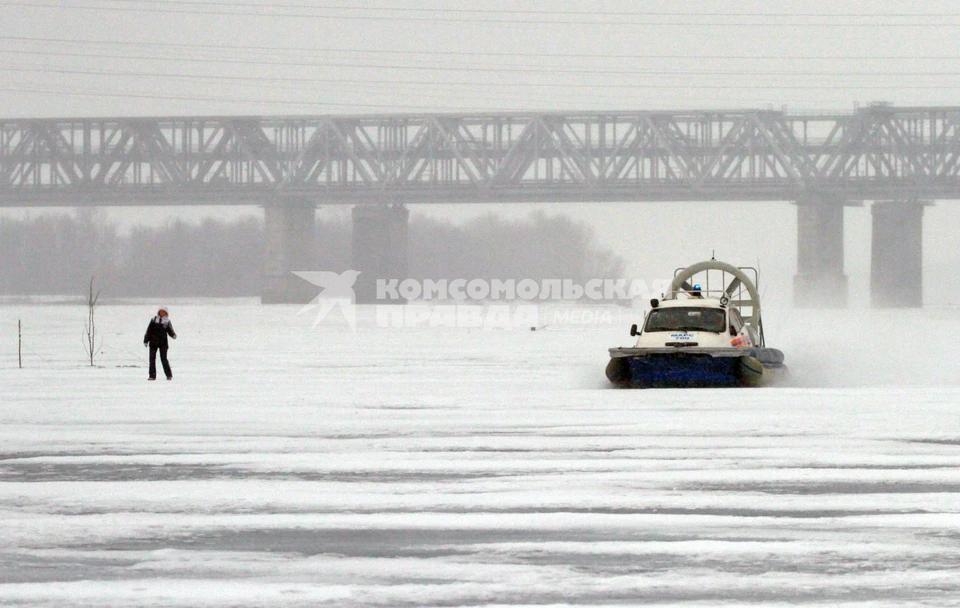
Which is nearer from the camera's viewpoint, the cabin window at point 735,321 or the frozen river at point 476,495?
the frozen river at point 476,495

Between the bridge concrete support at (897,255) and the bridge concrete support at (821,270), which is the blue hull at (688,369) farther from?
the bridge concrete support at (897,255)

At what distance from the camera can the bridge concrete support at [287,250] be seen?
119 metres

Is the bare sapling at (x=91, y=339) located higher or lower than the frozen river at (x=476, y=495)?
higher

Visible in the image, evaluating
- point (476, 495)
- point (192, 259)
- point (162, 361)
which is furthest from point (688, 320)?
point (192, 259)

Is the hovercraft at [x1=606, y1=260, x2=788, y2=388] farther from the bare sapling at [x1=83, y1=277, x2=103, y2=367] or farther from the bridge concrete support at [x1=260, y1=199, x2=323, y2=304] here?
the bridge concrete support at [x1=260, y1=199, x2=323, y2=304]

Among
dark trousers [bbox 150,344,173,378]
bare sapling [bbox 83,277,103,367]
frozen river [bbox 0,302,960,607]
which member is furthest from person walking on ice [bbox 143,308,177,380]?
bare sapling [bbox 83,277,103,367]

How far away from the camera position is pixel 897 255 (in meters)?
113

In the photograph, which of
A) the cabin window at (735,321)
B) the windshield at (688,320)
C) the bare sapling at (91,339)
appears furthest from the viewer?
the bare sapling at (91,339)

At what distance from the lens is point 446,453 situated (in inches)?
565

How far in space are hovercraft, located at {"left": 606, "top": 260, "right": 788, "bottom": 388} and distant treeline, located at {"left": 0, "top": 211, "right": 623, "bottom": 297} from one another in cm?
15864

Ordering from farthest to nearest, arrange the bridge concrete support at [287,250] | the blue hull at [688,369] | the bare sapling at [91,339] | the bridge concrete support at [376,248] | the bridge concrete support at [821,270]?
the bridge concrete support at [287,250]
the bridge concrete support at [376,248]
the bridge concrete support at [821,270]
the bare sapling at [91,339]
the blue hull at [688,369]

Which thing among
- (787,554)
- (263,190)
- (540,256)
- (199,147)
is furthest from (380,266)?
(787,554)

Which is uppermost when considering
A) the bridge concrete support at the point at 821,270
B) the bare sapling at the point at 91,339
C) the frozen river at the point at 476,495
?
the bridge concrete support at the point at 821,270

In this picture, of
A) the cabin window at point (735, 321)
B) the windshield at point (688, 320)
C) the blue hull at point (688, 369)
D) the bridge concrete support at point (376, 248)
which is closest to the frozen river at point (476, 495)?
the blue hull at point (688, 369)
